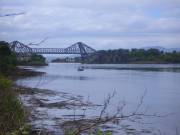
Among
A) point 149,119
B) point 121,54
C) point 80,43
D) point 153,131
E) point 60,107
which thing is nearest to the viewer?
point 153,131

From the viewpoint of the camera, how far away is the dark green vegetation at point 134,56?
493 ft

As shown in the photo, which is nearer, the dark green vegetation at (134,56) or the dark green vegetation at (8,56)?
the dark green vegetation at (8,56)

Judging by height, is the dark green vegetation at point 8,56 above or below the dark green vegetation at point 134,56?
above

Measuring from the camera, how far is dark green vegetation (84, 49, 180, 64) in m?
150

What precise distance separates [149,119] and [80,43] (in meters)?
153

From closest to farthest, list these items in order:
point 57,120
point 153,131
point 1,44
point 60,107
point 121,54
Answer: point 1,44, point 153,131, point 57,120, point 60,107, point 121,54

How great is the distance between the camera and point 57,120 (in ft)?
70.0

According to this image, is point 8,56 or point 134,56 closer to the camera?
point 8,56

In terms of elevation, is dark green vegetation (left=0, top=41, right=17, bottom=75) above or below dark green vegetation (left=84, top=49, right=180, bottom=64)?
above

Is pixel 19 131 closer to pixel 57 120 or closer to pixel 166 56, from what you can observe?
pixel 57 120

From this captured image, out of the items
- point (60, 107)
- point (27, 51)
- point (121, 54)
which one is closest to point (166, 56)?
point (121, 54)

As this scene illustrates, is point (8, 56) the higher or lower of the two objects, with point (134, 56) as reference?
higher

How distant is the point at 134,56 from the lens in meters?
158

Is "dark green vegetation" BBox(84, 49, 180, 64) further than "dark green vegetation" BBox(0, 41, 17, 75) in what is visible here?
Yes
